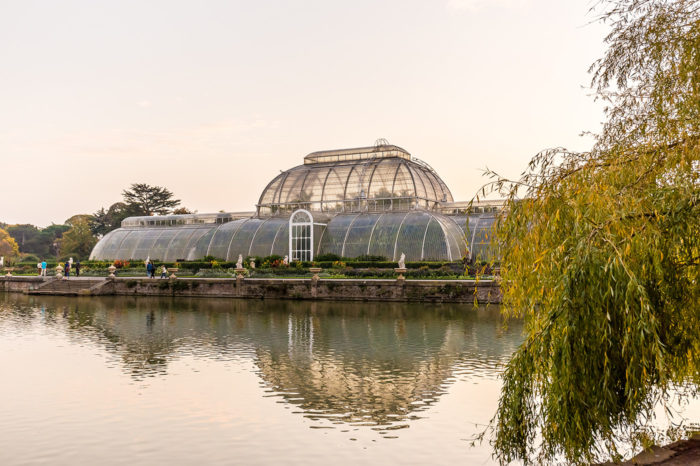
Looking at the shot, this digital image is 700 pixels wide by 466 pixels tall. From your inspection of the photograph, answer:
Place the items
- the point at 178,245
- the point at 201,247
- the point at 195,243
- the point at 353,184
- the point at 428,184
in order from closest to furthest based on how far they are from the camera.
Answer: the point at 201,247
the point at 428,184
the point at 353,184
the point at 195,243
the point at 178,245

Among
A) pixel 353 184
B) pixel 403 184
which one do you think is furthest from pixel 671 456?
pixel 353 184

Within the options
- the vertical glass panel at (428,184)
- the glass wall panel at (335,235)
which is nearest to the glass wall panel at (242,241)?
the glass wall panel at (335,235)

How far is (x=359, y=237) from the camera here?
2104 inches

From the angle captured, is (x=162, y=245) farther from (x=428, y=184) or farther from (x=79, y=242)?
(x=79, y=242)

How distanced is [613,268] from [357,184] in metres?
53.4

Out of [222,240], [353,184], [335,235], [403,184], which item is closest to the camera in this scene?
[335,235]

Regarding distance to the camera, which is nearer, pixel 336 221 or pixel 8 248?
pixel 336 221

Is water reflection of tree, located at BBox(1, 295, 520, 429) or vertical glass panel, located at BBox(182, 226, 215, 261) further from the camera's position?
vertical glass panel, located at BBox(182, 226, 215, 261)

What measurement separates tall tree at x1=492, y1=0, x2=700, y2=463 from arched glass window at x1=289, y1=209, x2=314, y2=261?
44.6 meters

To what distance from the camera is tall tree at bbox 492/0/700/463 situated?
25.1 ft

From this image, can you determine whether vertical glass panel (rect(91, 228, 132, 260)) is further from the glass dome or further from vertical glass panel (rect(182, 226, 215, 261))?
the glass dome

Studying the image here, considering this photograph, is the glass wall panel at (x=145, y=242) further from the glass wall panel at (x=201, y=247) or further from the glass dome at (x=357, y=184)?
the glass dome at (x=357, y=184)

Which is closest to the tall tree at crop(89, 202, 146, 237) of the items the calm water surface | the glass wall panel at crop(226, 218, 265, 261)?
the glass wall panel at crop(226, 218, 265, 261)

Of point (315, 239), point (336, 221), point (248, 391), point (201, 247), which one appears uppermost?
point (336, 221)
